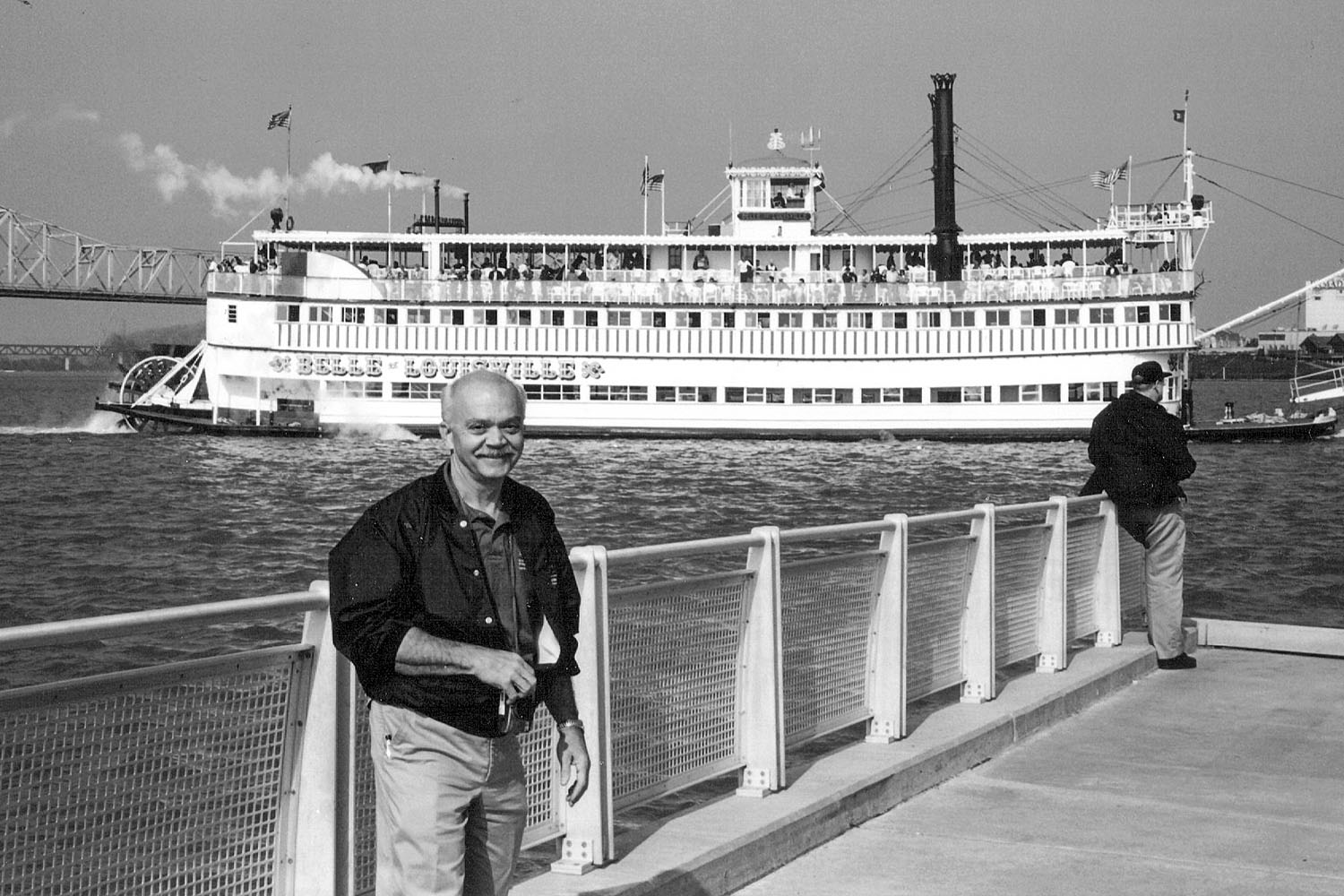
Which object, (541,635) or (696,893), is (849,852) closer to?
(696,893)

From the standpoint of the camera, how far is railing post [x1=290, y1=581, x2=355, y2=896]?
15.7ft

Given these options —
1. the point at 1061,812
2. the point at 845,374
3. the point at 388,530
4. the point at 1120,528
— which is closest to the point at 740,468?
the point at 845,374

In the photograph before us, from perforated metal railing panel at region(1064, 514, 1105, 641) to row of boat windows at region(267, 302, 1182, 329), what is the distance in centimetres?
5217

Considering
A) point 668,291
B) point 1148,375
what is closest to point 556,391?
point 668,291

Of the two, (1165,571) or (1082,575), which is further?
(1082,575)

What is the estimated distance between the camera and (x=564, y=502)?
1544 inches

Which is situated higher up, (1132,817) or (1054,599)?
(1054,599)

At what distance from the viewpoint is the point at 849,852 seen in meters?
6.47

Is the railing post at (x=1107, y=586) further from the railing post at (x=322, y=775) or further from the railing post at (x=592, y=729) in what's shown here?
the railing post at (x=322, y=775)

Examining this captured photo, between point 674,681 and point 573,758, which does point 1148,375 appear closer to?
point 674,681

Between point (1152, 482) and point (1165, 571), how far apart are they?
1.85ft

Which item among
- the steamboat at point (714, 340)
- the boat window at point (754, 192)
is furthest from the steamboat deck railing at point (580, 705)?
the boat window at point (754, 192)

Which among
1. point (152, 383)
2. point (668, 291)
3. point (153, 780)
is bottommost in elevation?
point (153, 780)

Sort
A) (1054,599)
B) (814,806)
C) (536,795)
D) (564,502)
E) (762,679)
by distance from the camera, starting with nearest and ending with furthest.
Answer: (536,795), (814,806), (762,679), (1054,599), (564,502)
